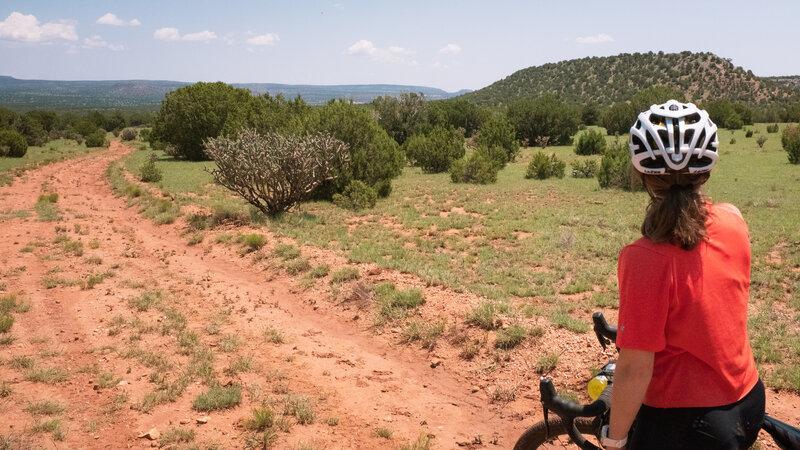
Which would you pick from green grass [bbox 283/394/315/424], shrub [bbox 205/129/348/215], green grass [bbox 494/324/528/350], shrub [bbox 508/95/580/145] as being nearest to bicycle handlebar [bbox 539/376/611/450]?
green grass [bbox 283/394/315/424]

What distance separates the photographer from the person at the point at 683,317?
167 cm

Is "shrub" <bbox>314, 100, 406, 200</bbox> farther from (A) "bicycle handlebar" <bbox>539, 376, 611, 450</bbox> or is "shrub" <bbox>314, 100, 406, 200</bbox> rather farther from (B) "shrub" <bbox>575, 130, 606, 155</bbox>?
(B) "shrub" <bbox>575, 130, 606, 155</bbox>

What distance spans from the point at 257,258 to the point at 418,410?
6.02 m

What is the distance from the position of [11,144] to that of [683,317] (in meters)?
36.9

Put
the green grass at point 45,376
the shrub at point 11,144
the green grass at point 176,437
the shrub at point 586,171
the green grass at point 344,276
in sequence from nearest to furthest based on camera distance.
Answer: the green grass at point 176,437 < the green grass at point 45,376 < the green grass at point 344,276 < the shrub at point 586,171 < the shrub at point 11,144

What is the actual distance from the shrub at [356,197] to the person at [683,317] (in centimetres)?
1370

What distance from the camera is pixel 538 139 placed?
120 feet

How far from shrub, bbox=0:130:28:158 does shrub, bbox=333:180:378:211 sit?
24702 mm

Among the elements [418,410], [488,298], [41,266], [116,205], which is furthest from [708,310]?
[116,205]

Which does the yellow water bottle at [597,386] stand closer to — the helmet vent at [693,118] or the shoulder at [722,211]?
the shoulder at [722,211]

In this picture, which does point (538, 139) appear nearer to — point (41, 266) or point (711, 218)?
point (41, 266)

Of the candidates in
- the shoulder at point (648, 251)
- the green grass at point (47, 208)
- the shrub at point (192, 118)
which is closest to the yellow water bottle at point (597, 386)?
the shoulder at point (648, 251)

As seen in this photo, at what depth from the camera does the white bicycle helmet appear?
71.0 inches

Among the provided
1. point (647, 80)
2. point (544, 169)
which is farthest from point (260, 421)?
point (647, 80)
